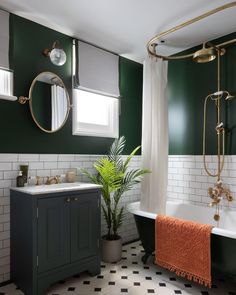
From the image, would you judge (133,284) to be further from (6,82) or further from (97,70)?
(97,70)

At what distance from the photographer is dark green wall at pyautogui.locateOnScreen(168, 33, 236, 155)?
314 centimetres

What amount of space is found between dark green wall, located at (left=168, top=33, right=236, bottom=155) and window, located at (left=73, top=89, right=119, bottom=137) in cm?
90

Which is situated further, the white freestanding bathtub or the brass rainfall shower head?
the brass rainfall shower head

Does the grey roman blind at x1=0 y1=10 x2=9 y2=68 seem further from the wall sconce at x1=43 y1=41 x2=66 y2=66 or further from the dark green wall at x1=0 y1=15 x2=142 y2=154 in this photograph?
the wall sconce at x1=43 y1=41 x2=66 y2=66

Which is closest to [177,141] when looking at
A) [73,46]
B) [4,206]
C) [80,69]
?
[80,69]

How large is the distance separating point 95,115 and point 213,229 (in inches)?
82.0

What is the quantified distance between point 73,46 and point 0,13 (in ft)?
2.92

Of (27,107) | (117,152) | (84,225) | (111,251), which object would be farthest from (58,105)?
(111,251)

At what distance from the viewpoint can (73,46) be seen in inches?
123

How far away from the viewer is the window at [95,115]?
3225 millimetres

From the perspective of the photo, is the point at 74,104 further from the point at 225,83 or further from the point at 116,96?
the point at 225,83

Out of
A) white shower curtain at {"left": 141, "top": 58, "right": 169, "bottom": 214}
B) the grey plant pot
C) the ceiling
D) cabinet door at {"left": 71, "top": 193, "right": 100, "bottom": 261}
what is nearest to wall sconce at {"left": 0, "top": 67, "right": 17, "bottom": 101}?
the ceiling

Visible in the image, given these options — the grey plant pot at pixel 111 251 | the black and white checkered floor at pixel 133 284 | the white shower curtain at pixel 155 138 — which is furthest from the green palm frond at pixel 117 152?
the black and white checkered floor at pixel 133 284

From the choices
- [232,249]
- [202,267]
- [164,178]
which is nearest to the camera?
[232,249]
